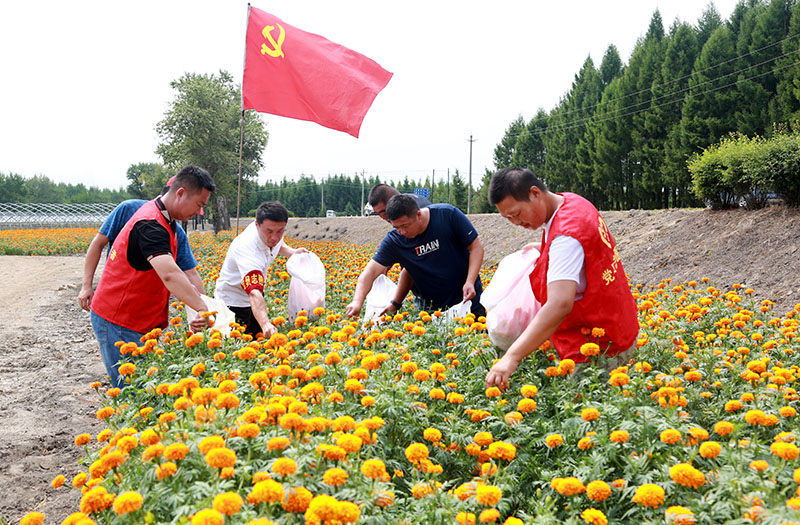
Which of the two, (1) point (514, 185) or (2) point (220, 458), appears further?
(1) point (514, 185)

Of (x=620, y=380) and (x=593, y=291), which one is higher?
(x=593, y=291)

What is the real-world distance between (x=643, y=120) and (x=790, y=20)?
788 cm

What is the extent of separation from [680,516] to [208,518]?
127 centimetres

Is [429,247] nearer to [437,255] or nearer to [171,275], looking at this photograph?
[437,255]

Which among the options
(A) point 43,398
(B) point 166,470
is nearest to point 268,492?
(B) point 166,470

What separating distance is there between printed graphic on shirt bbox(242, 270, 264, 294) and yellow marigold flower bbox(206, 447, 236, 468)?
8.74 feet

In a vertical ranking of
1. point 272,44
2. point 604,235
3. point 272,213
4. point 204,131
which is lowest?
point 604,235

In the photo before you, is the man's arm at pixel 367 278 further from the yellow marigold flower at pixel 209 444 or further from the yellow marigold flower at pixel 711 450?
the yellow marigold flower at pixel 711 450

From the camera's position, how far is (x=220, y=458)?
1.60m

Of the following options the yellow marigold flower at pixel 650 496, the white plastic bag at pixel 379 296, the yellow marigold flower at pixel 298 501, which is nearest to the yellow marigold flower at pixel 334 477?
the yellow marigold flower at pixel 298 501

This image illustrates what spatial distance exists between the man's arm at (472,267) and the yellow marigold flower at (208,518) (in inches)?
127

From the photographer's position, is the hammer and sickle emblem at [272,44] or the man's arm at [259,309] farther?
the hammer and sickle emblem at [272,44]

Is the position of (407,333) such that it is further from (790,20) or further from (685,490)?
(790,20)

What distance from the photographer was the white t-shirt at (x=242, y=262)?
4434 mm
